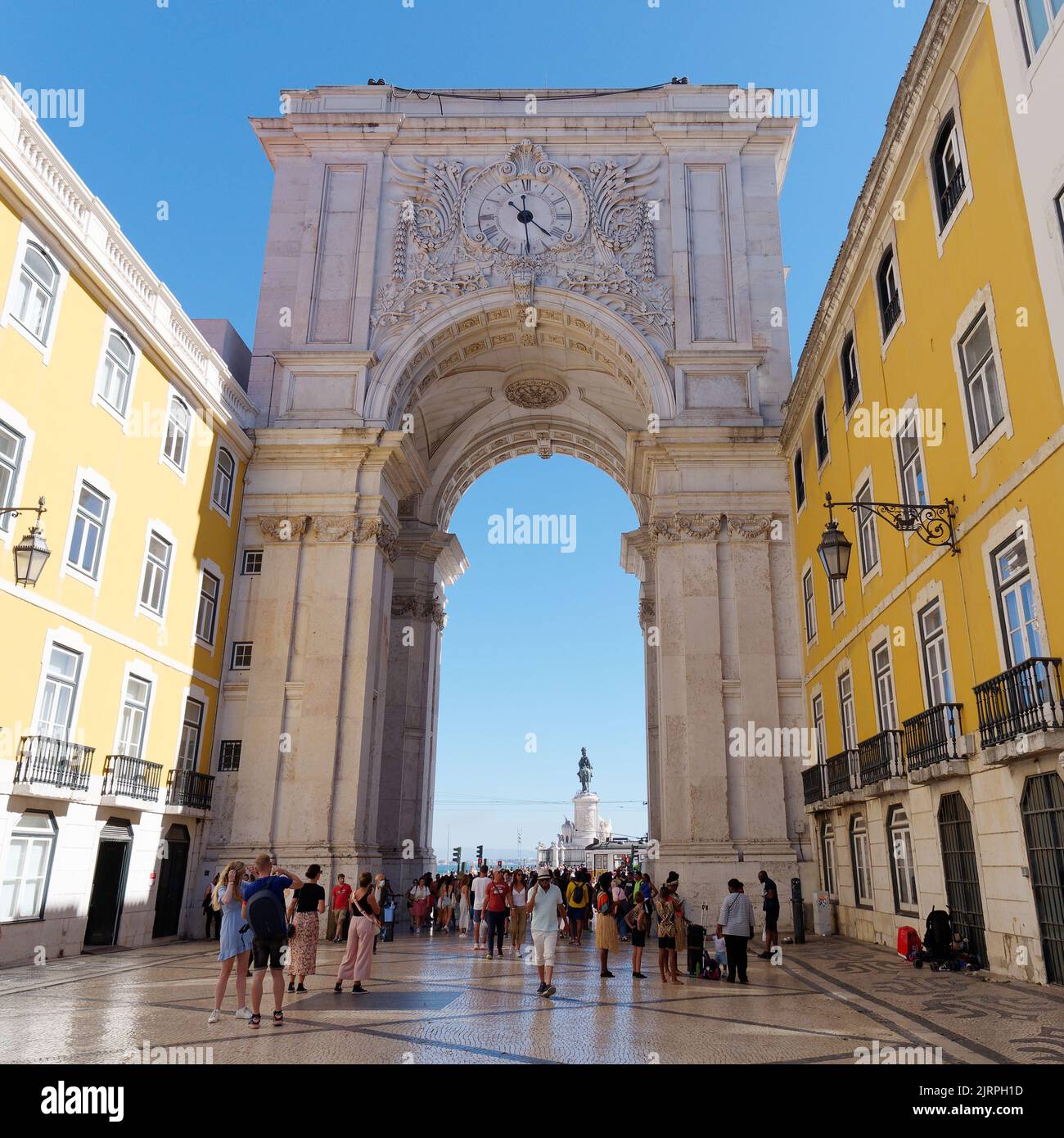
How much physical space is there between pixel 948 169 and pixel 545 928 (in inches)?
479

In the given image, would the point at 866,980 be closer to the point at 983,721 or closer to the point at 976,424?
the point at 983,721

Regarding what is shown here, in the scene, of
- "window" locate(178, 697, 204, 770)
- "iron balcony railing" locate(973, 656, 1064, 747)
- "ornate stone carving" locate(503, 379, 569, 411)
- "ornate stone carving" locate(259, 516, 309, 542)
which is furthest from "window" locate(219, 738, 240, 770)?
"iron balcony railing" locate(973, 656, 1064, 747)

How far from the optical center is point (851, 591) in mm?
18156

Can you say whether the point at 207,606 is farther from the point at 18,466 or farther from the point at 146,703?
the point at 18,466

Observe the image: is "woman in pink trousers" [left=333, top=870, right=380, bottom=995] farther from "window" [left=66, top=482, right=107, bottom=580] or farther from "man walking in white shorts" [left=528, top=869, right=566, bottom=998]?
"window" [left=66, top=482, right=107, bottom=580]

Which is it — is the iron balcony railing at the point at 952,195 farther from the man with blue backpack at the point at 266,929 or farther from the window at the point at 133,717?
the window at the point at 133,717

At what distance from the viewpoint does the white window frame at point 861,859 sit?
56.3ft

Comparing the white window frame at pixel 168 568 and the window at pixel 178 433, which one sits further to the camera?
the window at pixel 178 433

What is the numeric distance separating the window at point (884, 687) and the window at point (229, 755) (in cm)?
1509

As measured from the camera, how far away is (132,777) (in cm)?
1753

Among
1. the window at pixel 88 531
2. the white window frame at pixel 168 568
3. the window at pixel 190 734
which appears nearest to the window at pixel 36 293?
the window at pixel 88 531
